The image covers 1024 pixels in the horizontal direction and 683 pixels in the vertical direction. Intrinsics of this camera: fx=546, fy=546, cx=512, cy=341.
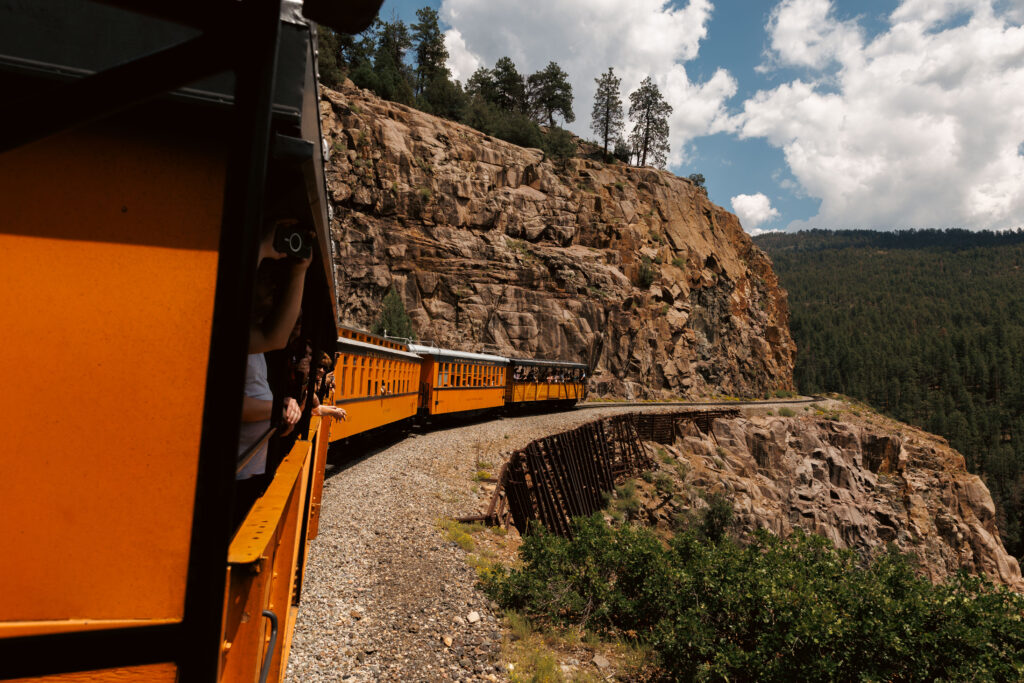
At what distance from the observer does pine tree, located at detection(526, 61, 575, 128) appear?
69.6 m

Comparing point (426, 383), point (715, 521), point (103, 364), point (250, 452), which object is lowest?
point (715, 521)

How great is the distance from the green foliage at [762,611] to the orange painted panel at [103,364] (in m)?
6.76

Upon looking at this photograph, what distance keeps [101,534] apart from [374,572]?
20.9 feet

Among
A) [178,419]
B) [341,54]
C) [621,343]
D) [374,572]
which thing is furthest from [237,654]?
[341,54]

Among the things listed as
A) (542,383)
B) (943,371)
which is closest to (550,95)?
(542,383)

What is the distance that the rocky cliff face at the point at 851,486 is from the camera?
2755 centimetres

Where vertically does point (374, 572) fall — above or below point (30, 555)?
below

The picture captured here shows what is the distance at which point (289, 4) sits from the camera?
1.26 m

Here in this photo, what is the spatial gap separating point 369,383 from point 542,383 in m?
17.3

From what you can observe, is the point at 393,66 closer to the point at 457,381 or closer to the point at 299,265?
the point at 457,381

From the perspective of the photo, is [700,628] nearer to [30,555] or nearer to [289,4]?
[30,555]

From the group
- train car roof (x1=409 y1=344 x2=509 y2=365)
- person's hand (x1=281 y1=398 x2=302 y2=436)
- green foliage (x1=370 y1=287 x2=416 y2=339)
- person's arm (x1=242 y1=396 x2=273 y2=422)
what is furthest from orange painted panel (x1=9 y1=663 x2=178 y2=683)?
green foliage (x1=370 y1=287 x2=416 y2=339)

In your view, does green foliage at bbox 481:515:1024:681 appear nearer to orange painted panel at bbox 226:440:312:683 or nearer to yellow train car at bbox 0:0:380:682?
orange painted panel at bbox 226:440:312:683

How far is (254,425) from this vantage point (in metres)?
2.54
